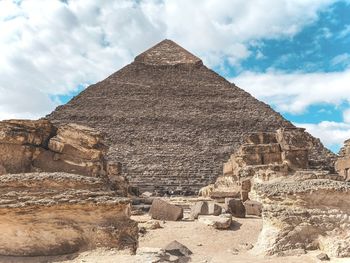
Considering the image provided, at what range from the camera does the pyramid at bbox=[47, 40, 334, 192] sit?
2467 inches

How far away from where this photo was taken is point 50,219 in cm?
396

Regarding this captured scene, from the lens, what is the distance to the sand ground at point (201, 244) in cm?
388

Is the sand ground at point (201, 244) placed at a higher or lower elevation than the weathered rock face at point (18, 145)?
lower

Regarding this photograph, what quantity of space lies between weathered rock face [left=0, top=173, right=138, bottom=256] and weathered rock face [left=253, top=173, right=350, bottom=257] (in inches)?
64.1

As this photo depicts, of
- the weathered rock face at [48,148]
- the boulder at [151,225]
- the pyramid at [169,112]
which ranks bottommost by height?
the boulder at [151,225]

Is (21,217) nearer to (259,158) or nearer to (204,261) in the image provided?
(204,261)

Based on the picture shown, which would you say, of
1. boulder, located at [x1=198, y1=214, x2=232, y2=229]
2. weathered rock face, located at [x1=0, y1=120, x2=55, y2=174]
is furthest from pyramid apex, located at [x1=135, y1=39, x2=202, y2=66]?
weathered rock face, located at [x1=0, y1=120, x2=55, y2=174]

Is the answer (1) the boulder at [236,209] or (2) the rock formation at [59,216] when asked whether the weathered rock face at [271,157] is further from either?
(2) the rock formation at [59,216]

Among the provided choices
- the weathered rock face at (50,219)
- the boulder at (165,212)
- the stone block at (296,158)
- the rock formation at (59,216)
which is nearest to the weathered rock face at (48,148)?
the rock formation at (59,216)

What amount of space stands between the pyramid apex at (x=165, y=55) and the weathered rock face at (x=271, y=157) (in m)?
69.6

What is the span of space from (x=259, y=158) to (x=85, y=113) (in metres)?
61.9

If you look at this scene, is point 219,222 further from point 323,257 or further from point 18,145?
point 18,145

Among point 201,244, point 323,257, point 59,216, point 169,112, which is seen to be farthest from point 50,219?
point 169,112

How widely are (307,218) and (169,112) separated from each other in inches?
2752
